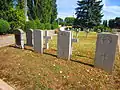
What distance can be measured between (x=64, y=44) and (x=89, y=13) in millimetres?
36864

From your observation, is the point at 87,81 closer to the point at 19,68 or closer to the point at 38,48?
the point at 19,68

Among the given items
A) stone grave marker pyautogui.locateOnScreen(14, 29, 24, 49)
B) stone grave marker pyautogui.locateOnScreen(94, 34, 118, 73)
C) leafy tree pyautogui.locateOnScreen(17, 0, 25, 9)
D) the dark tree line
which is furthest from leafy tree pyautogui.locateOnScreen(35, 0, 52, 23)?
stone grave marker pyautogui.locateOnScreen(94, 34, 118, 73)

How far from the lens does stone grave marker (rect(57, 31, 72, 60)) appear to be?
283 inches

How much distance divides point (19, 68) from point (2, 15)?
57.9ft

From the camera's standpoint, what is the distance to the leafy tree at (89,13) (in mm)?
42969

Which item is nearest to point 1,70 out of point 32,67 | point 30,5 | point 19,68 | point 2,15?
point 19,68

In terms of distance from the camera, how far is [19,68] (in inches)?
245

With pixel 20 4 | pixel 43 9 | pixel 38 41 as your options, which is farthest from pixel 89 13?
pixel 38 41

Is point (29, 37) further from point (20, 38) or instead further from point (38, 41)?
point (38, 41)

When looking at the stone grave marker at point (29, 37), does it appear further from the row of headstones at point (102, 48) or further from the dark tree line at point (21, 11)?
the dark tree line at point (21, 11)

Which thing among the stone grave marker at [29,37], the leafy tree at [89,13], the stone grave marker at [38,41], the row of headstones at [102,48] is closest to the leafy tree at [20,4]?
the stone grave marker at [29,37]

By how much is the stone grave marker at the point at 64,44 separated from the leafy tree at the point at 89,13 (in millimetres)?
36352

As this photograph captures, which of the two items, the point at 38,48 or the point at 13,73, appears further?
the point at 38,48

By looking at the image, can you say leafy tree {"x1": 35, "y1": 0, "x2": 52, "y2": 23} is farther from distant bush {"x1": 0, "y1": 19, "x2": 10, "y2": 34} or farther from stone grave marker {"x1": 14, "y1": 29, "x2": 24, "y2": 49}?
stone grave marker {"x1": 14, "y1": 29, "x2": 24, "y2": 49}
